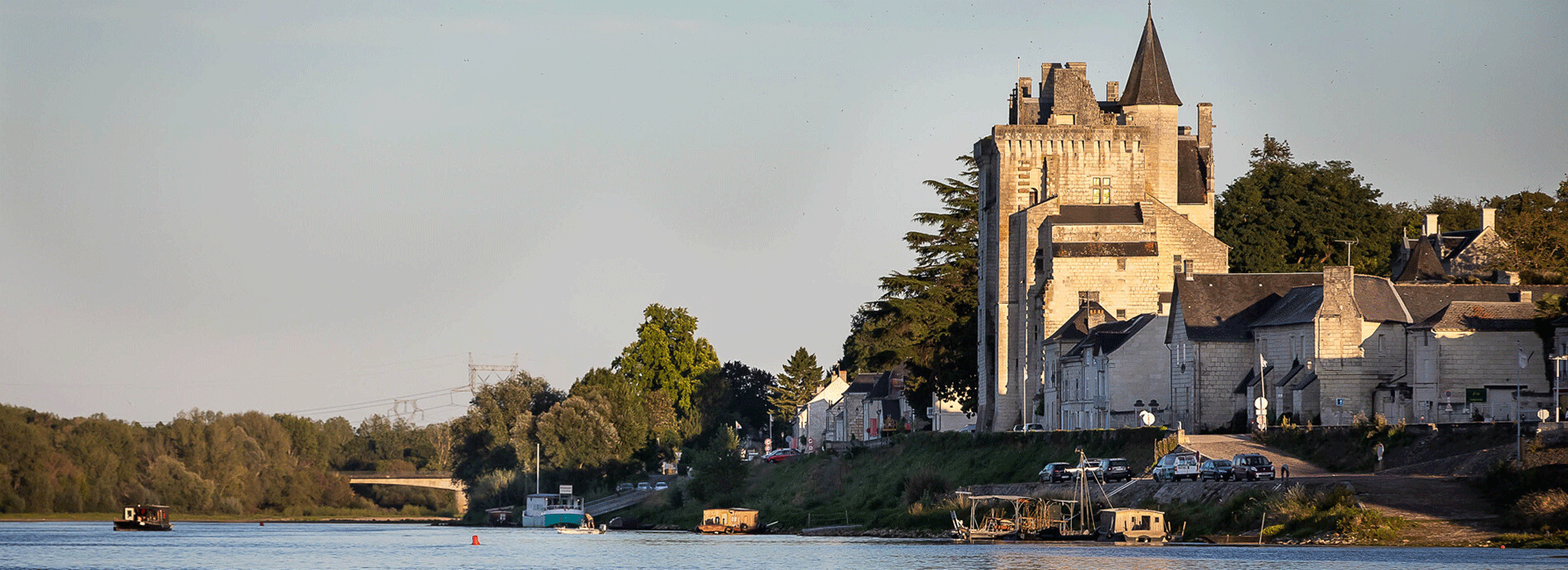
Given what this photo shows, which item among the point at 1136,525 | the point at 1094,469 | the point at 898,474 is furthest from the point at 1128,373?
the point at 1136,525

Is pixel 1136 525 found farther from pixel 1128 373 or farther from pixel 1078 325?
pixel 1078 325

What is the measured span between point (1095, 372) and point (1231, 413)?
9209 mm

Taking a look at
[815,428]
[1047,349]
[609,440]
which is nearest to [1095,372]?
[1047,349]

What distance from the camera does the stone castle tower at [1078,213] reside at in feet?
287

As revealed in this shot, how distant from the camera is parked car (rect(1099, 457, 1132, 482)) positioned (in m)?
62.1

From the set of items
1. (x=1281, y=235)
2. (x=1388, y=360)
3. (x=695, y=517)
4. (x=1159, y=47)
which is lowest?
(x=695, y=517)

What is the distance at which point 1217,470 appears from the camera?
5659 cm

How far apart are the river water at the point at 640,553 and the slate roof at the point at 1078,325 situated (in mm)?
15777

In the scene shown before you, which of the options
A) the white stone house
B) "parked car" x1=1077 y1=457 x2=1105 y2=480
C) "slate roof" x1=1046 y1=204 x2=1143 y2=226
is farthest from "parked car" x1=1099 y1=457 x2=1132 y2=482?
"slate roof" x1=1046 y1=204 x2=1143 y2=226

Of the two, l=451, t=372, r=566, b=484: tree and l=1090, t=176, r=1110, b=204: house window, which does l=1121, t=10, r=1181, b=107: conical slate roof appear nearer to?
l=1090, t=176, r=1110, b=204: house window

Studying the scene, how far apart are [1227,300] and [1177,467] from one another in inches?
629

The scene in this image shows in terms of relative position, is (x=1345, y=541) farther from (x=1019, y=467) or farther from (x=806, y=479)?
(x=806, y=479)

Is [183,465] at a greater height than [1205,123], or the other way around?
[1205,123]

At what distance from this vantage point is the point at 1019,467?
7244 centimetres
